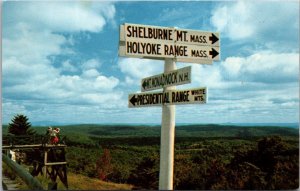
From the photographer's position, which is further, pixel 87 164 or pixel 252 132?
pixel 87 164

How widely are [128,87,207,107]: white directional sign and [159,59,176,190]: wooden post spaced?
97 mm

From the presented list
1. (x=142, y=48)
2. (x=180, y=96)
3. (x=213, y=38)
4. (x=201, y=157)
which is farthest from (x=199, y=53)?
(x=201, y=157)

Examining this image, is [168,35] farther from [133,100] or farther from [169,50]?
[133,100]

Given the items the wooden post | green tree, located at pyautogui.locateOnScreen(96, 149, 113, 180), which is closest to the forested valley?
green tree, located at pyautogui.locateOnScreen(96, 149, 113, 180)

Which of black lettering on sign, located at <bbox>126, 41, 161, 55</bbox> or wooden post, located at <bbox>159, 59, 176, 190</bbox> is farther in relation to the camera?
wooden post, located at <bbox>159, 59, 176, 190</bbox>

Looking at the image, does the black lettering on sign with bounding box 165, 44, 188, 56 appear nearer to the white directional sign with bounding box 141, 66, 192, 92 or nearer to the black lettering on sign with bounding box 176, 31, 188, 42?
the black lettering on sign with bounding box 176, 31, 188, 42

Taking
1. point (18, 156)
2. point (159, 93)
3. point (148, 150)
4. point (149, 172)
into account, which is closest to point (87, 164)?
point (148, 150)

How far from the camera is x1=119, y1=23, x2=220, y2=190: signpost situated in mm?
5484

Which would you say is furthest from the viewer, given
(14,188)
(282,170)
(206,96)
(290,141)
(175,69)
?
(290,141)

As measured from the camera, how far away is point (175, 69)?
5711 mm

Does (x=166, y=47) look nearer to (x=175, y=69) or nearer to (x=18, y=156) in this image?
(x=175, y=69)

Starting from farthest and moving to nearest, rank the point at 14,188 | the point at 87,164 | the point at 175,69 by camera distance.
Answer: the point at 87,164 < the point at 14,188 < the point at 175,69

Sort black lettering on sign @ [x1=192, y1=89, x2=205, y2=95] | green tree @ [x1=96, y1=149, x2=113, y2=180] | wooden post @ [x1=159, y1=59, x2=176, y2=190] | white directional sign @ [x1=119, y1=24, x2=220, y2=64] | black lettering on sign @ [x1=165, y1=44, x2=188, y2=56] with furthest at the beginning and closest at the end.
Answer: green tree @ [x1=96, y1=149, x2=113, y2=180], wooden post @ [x1=159, y1=59, x2=176, y2=190], black lettering on sign @ [x1=165, y1=44, x2=188, y2=56], white directional sign @ [x1=119, y1=24, x2=220, y2=64], black lettering on sign @ [x1=192, y1=89, x2=205, y2=95]

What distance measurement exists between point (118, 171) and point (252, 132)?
6573 mm
